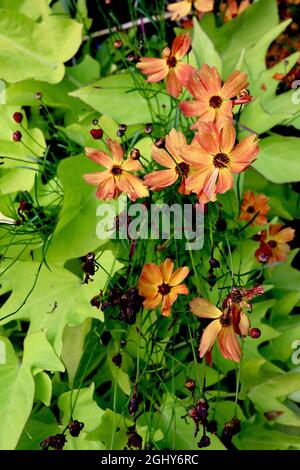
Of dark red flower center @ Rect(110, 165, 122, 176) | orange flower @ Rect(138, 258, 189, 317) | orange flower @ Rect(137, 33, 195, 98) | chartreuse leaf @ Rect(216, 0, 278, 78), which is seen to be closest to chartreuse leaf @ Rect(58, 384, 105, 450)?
orange flower @ Rect(138, 258, 189, 317)

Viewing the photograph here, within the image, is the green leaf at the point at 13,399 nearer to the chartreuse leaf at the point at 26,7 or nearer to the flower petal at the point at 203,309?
the flower petal at the point at 203,309

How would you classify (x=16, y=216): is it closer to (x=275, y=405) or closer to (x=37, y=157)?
(x=37, y=157)

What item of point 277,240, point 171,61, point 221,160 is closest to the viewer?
point 221,160

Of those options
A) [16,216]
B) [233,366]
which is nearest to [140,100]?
[16,216]

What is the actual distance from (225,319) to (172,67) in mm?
Answer: 274

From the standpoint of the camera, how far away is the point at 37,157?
2.33 feet

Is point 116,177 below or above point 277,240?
above

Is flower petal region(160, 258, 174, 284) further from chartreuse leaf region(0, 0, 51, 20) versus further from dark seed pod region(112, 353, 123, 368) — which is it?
chartreuse leaf region(0, 0, 51, 20)

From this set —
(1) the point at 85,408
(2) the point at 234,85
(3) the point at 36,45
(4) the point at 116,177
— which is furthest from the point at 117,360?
(3) the point at 36,45

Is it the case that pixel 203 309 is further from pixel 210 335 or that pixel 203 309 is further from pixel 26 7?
pixel 26 7

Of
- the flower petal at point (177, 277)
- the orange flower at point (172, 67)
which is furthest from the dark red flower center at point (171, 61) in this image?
the flower petal at point (177, 277)

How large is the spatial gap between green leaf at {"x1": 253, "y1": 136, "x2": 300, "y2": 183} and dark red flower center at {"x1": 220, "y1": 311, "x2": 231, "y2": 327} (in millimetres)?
234

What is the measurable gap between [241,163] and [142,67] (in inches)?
7.4

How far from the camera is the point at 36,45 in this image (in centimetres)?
74
